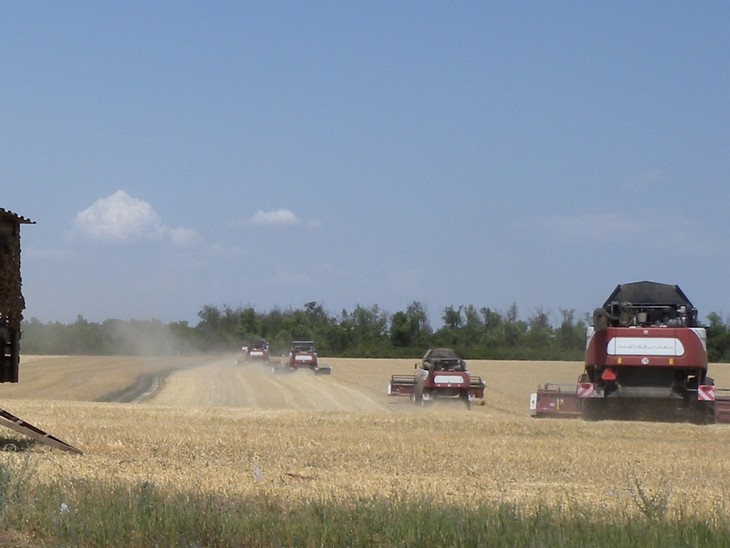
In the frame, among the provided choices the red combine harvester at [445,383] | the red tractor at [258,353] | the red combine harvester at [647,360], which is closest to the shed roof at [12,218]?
the red combine harvester at [647,360]

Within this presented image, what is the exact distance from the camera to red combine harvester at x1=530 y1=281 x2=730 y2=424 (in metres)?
20.5

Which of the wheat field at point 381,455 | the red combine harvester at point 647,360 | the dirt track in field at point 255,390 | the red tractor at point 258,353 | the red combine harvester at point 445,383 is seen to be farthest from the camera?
the red tractor at point 258,353

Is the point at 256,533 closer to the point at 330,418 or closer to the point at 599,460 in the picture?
the point at 599,460

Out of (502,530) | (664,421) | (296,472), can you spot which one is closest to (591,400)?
(664,421)

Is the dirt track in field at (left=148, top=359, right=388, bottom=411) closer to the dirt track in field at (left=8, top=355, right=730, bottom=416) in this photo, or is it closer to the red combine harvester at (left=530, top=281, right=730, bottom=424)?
the dirt track in field at (left=8, top=355, right=730, bottom=416)

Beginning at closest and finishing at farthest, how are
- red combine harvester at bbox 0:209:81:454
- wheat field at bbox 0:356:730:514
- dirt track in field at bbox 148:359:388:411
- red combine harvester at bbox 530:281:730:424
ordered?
wheat field at bbox 0:356:730:514, red combine harvester at bbox 0:209:81:454, red combine harvester at bbox 530:281:730:424, dirt track in field at bbox 148:359:388:411

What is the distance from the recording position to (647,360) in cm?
2052

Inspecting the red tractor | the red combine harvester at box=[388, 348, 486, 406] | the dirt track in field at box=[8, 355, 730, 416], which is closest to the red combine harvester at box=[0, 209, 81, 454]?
the dirt track in field at box=[8, 355, 730, 416]

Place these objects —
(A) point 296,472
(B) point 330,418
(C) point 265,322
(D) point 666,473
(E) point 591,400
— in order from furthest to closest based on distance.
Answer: (C) point 265,322
(E) point 591,400
(B) point 330,418
(D) point 666,473
(A) point 296,472

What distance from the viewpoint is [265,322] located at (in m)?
124

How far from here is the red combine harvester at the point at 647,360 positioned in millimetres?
20516

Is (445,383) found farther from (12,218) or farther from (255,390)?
(12,218)

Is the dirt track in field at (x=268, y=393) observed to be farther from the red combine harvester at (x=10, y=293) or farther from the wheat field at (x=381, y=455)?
the red combine harvester at (x=10, y=293)

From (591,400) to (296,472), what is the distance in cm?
1147
